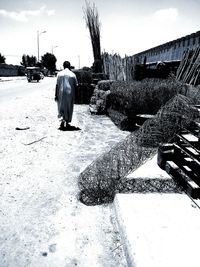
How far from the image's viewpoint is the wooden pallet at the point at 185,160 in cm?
303

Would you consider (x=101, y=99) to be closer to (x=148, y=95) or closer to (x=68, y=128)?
(x=68, y=128)

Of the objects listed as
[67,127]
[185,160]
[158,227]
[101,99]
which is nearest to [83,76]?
[101,99]

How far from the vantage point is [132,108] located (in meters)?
7.07

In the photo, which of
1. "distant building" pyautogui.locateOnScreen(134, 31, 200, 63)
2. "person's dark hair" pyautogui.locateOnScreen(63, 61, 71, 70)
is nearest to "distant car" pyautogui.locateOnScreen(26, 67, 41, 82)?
"distant building" pyautogui.locateOnScreen(134, 31, 200, 63)

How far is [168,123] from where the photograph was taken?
388 cm

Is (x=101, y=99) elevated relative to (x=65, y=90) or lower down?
lower down

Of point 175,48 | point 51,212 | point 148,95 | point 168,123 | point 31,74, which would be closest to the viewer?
point 51,212

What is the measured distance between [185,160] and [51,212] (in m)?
1.77

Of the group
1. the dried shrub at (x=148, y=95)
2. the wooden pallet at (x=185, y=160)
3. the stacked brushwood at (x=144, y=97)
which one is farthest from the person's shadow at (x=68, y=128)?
the wooden pallet at (x=185, y=160)

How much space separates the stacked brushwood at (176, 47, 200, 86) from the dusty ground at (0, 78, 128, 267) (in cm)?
482

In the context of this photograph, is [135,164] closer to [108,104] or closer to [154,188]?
[154,188]

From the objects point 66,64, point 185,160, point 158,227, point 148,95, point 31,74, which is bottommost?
point 158,227

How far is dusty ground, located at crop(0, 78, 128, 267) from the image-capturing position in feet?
7.91

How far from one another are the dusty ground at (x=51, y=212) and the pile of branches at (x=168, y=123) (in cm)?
124
